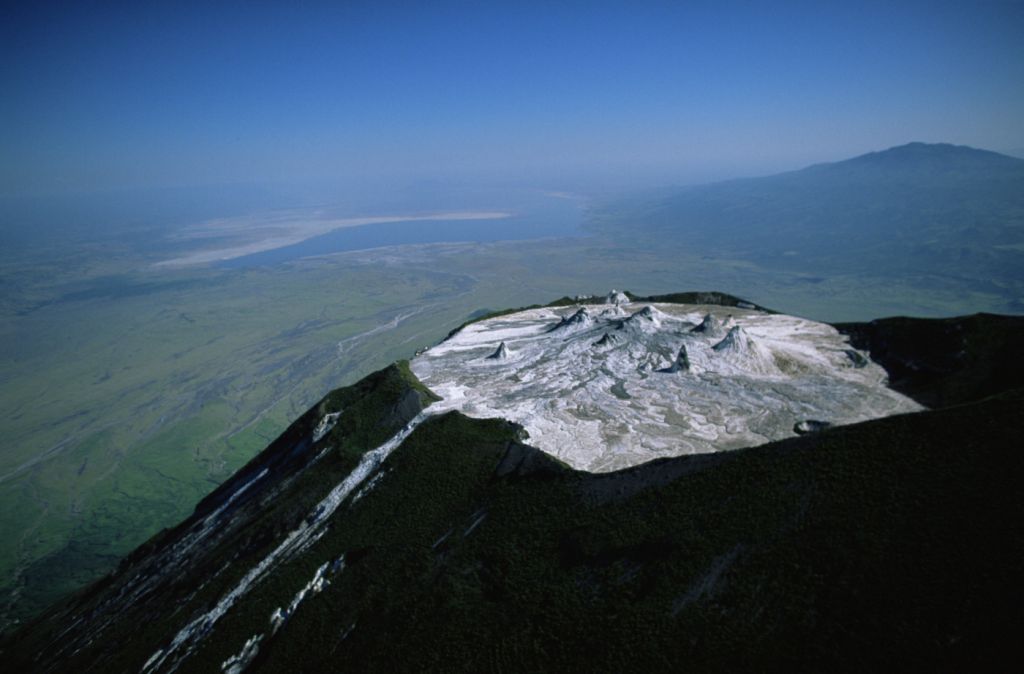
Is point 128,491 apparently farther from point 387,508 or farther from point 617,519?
point 617,519

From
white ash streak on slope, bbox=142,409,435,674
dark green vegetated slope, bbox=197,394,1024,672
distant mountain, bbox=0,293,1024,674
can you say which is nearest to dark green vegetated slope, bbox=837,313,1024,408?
distant mountain, bbox=0,293,1024,674

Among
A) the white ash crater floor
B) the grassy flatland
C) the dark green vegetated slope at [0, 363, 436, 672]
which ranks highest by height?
the white ash crater floor

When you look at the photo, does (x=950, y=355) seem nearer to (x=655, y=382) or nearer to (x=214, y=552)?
(x=655, y=382)

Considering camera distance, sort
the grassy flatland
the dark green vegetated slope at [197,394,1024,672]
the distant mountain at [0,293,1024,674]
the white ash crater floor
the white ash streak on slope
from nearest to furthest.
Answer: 1. the dark green vegetated slope at [197,394,1024,672]
2. the distant mountain at [0,293,1024,674]
3. the white ash streak on slope
4. the white ash crater floor
5. the grassy flatland

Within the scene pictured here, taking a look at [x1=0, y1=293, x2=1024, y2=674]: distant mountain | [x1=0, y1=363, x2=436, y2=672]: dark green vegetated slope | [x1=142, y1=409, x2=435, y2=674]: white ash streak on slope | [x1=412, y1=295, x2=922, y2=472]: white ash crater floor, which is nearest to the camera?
[x1=0, y1=293, x2=1024, y2=674]: distant mountain

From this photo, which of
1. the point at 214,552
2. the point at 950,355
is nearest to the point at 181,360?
the point at 214,552

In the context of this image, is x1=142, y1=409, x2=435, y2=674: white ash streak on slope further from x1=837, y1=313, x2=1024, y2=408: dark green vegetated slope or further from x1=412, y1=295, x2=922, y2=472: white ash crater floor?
x1=837, y1=313, x2=1024, y2=408: dark green vegetated slope

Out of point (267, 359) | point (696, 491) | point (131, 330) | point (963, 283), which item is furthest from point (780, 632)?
point (963, 283)

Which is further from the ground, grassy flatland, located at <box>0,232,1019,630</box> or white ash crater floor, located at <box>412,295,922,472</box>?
white ash crater floor, located at <box>412,295,922,472</box>
